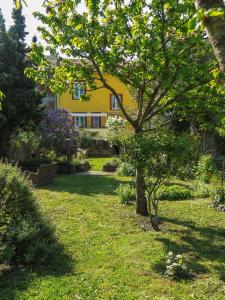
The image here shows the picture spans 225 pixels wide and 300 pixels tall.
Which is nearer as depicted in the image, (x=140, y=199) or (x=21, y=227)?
(x=21, y=227)

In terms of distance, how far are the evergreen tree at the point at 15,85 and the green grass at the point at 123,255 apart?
7.28 m

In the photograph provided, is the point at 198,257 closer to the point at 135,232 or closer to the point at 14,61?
the point at 135,232

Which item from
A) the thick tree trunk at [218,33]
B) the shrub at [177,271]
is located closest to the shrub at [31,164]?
the shrub at [177,271]

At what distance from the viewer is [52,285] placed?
18.4 feet

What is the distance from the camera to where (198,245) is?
7.77 m

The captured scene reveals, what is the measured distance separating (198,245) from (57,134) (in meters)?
16.2

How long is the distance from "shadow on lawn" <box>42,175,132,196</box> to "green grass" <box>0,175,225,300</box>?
7.95ft

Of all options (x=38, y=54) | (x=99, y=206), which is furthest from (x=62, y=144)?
(x=38, y=54)

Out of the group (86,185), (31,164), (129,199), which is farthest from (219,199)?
(31,164)

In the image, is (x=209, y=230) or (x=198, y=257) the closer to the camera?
(x=198, y=257)

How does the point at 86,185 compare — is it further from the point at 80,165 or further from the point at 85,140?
the point at 85,140

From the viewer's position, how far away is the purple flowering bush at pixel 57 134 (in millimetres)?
22406

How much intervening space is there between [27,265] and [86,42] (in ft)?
17.2

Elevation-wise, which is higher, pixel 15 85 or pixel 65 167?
pixel 15 85
